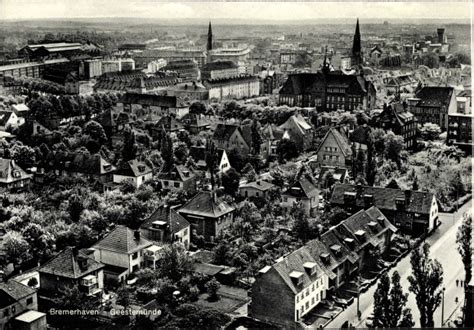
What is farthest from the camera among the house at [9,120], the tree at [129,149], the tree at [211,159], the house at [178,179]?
the house at [9,120]

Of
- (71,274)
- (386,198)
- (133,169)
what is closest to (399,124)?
(386,198)

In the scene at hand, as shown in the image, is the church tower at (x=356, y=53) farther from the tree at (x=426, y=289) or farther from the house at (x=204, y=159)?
the tree at (x=426, y=289)

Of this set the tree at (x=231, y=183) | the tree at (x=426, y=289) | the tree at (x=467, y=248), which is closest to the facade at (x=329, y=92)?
the tree at (x=231, y=183)

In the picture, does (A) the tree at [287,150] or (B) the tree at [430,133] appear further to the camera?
(B) the tree at [430,133]

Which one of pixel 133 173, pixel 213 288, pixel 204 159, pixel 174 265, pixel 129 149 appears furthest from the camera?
pixel 204 159

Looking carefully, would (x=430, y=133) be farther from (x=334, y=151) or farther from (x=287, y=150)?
(x=287, y=150)

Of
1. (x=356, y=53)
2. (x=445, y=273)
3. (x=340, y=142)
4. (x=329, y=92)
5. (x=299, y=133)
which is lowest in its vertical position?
(x=445, y=273)
